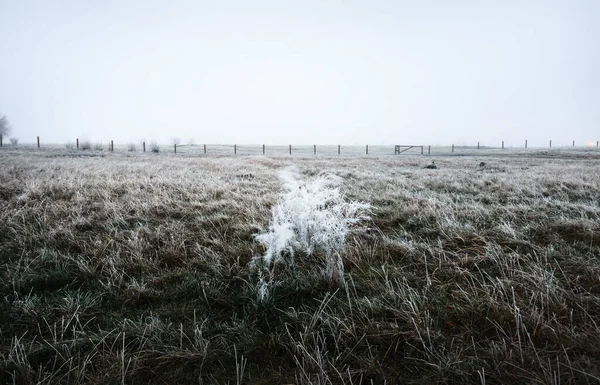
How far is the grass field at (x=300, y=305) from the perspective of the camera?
1.54 metres

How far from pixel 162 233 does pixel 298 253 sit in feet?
5.78

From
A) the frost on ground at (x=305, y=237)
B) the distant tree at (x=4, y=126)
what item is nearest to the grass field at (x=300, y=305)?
the frost on ground at (x=305, y=237)

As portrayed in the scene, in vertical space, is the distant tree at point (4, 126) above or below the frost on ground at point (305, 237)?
above

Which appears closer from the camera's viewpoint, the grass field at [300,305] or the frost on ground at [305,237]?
the grass field at [300,305]

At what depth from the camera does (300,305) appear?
2172 mm

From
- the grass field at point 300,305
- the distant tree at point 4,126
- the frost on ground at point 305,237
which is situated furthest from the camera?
the distant tree at point 4,126

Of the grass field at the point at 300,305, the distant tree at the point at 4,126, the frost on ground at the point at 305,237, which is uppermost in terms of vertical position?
the distant tree at the point at 4,126

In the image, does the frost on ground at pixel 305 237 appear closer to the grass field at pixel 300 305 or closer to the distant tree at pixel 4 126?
the grass field at pixel 300 305

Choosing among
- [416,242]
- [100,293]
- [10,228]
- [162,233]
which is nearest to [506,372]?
[416,242]

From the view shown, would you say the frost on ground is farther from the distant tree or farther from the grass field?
the distant tree

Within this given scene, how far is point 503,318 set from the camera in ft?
5.99

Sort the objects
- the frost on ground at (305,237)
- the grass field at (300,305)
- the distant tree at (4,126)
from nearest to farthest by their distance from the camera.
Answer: the grass field at (300,305), the frost on ground at (305,237), the distant tree at (4,126)

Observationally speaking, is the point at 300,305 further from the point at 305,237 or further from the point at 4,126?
the point at 4,126

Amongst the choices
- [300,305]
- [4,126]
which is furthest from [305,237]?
[4,126]
